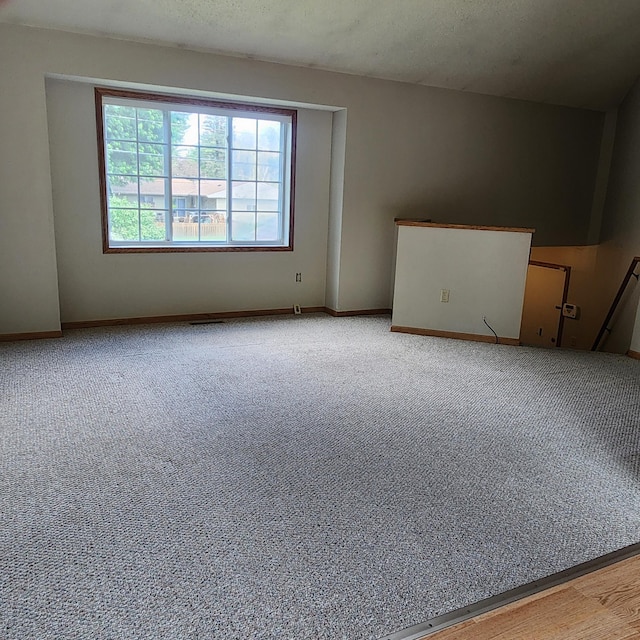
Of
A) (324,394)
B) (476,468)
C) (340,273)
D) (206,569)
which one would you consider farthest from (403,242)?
(206,569)

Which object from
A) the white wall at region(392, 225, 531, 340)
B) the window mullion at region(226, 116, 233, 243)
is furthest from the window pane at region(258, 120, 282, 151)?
the white wall at region(392, 225, 531, 340)

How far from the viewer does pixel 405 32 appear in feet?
15.3

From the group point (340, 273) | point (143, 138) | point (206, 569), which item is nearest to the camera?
point (206, 569)

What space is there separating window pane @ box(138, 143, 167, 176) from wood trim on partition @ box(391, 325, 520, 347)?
2.55m

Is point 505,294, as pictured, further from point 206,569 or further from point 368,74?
point 206,569

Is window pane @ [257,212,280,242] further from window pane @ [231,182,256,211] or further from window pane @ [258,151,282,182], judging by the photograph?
window pane @ [258,151,282,182]

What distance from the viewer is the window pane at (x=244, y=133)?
5277mm

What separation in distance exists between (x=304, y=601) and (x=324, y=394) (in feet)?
6.00

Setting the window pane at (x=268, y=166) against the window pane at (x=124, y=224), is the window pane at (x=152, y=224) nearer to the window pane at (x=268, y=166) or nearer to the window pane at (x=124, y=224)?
the window pane at (x=124, y=224)

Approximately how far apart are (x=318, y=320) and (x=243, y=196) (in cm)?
141

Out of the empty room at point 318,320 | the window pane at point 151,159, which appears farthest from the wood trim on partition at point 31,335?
the window pane at point 151,159

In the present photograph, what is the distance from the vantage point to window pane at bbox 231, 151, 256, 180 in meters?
5.34

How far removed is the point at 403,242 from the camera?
16.7 ft

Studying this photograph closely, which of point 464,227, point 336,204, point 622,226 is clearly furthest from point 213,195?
point 622,226
